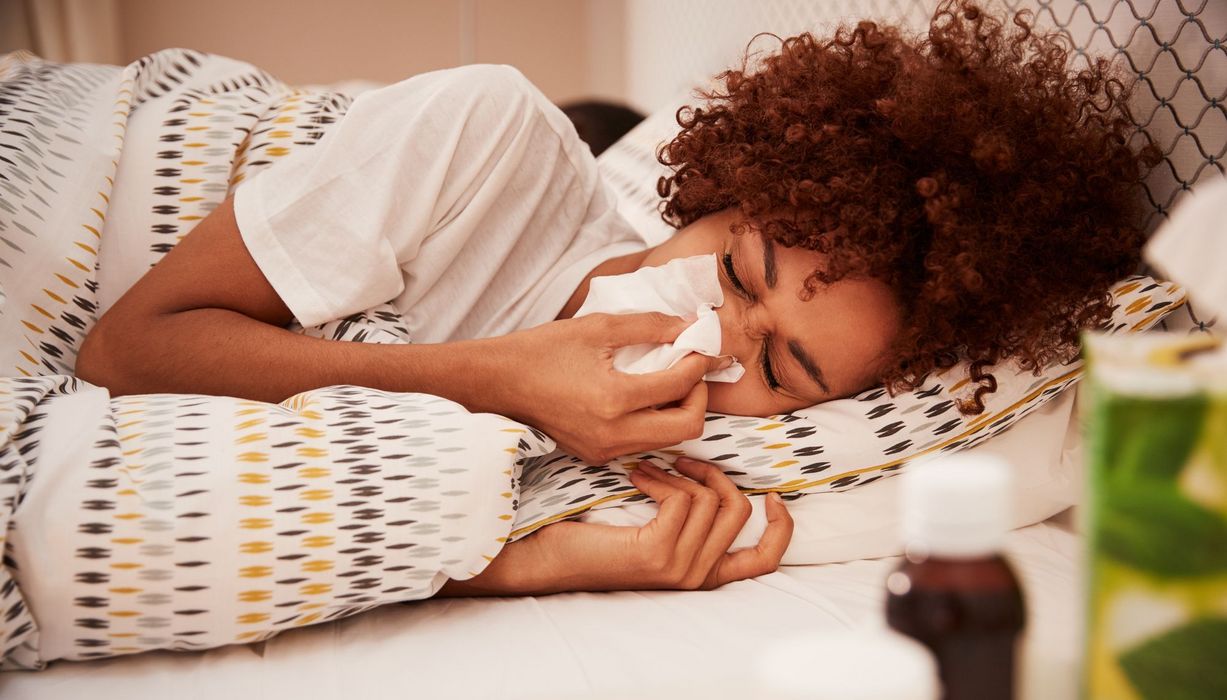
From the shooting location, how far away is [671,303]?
1.09 meters

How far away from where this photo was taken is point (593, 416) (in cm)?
99

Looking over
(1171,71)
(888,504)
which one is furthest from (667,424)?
(1171,71)

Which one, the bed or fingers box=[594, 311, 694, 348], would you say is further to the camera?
fingers box=[594, 311, 694, 348]

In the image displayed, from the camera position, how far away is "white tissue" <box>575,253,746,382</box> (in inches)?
40.3

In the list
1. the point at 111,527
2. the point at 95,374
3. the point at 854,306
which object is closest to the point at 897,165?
the point at 854,306

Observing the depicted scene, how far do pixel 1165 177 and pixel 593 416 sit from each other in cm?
76

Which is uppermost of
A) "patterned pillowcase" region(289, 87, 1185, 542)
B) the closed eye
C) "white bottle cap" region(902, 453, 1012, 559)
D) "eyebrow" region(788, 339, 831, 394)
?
"white bottle cap" region(902, 453, 1012, 559)

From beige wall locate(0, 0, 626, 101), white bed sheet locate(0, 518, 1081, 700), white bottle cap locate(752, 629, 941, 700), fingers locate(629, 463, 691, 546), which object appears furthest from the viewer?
beige wall locate(0, 0, 626, 101)

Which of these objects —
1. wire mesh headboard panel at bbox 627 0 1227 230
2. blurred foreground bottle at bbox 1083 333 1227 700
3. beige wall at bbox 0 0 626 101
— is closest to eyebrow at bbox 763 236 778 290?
wire mesh headboard panel at bbox 627 0 1227 230

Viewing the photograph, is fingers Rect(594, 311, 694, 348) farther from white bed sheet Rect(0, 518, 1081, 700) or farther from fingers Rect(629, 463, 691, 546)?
white bed sheet Rect(0, 518, 1081, 700)

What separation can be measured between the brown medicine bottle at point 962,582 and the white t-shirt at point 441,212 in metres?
0.86

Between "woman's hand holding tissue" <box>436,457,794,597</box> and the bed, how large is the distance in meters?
0.02

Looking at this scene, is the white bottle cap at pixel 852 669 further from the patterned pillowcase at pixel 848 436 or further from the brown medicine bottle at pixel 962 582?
the patterned pillowcase at pixel 848 436

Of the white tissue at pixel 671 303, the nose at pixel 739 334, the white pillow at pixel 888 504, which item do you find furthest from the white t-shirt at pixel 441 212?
the white pillow at pixel 888 504
